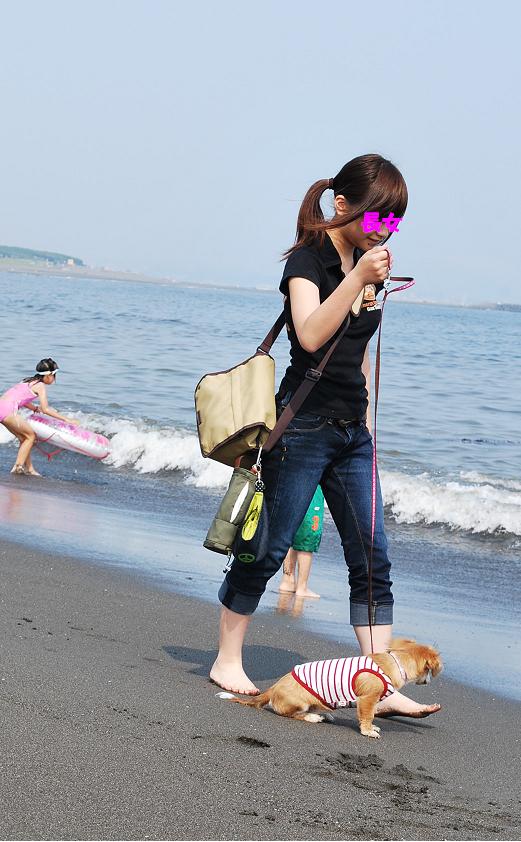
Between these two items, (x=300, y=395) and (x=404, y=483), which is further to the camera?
(x=404, y=483)

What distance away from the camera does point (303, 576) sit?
21.0 ft

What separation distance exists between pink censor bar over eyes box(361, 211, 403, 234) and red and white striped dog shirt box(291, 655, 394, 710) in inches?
60.7

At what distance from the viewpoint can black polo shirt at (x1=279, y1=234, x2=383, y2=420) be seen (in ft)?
11.8

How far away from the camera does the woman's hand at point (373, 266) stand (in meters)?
3.29

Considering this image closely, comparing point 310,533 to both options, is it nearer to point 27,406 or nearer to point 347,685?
point 347,685

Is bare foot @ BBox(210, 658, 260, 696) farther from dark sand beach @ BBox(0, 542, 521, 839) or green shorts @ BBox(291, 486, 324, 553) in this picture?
green shorts @ BBox(291, 486, 324, 553)

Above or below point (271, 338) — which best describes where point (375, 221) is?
above

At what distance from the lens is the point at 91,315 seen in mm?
41625

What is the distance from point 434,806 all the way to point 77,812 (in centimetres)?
109

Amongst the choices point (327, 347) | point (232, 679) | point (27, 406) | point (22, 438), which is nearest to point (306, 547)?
point (232, 679)

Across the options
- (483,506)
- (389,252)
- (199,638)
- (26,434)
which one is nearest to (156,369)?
(26,434)

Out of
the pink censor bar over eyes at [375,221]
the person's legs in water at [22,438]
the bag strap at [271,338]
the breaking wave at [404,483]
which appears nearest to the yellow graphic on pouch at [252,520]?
the bag strap at [271,338]

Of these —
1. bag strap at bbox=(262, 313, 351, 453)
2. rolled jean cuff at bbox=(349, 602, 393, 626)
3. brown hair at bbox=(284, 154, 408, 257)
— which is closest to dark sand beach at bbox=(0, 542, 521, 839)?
rolled jean cuff at bbox=(349, 602, 393, 626)

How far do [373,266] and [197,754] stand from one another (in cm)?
164
